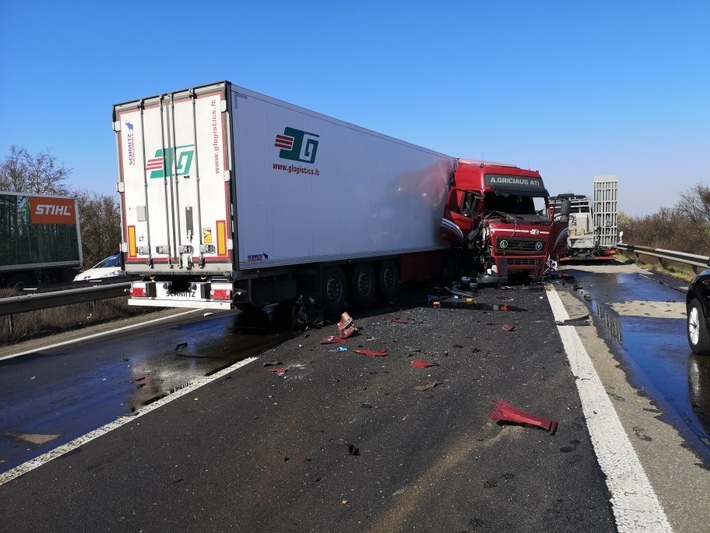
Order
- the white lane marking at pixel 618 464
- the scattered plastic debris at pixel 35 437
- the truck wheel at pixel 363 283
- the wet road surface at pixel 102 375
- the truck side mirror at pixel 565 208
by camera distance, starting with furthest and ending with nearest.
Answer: the truck side mirror at pixel 565 208, the truck wheel at pixel 363 283, the wet road surface at pixel 102 375, the scattered plastic debris at pixel 35 437, the white lane marking at pixel 618 464

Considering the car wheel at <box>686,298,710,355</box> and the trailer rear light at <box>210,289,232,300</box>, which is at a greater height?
the trailer rear light at <box>210,289,232,300</box>

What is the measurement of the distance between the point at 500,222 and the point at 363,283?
14.7 ft

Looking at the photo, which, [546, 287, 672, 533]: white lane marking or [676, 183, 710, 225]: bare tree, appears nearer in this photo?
[546, 287, 672, 533]: white lane marking

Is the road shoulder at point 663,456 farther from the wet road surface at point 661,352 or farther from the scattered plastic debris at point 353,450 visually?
the scattered plastic debris at point 353,450

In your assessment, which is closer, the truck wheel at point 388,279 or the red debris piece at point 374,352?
the red debris piece at point 374,352

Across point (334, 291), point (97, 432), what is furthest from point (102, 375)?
point (334, 291)

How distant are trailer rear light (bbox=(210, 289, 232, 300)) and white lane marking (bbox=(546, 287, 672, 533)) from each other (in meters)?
4.71

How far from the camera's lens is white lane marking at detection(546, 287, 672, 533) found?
2926 mm

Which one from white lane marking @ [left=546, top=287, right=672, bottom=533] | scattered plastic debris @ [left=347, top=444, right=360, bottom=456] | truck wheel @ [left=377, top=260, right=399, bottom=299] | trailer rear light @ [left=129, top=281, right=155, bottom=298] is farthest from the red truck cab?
scattered plastic debris @ [left=347, top=444, right=360, bottom=456]

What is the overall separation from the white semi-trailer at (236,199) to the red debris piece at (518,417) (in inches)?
173

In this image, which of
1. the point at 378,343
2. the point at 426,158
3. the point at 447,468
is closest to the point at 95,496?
the point at 447,468

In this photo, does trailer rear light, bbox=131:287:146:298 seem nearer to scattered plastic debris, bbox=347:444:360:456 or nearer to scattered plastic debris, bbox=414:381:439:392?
scattered plastic debris, bbox=414:381:439:392

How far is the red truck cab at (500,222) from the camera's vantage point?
13.4m

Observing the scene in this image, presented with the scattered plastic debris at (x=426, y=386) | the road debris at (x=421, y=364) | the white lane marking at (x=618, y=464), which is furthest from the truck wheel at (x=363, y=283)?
the white lane marking at (x=618, y=464)
